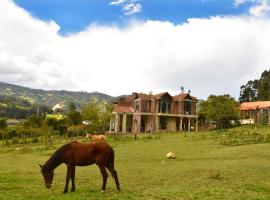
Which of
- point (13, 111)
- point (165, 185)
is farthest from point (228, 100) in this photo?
point (13, 111)

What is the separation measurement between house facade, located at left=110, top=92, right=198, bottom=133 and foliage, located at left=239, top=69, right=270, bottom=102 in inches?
1227

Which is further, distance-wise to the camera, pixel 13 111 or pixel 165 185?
pixel 13 111

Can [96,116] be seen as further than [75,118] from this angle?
No

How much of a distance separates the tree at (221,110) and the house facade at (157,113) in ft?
13.6

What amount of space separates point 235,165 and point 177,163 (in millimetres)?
4152

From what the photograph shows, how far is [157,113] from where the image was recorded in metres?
72.8

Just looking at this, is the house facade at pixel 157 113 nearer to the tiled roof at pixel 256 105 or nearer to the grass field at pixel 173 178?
the tiled roof at pixel 256 105

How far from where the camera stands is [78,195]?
47.8ft

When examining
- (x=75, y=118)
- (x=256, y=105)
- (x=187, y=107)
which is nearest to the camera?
(x=187, y=107)

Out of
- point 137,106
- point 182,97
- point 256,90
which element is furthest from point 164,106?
point 256,90

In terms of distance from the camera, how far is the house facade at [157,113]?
2876 inches

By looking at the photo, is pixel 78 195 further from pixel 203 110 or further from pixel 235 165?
pixel 203 110

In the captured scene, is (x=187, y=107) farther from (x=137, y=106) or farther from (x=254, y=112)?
Answer: (x=254, y=112)

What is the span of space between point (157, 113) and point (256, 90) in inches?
2003
